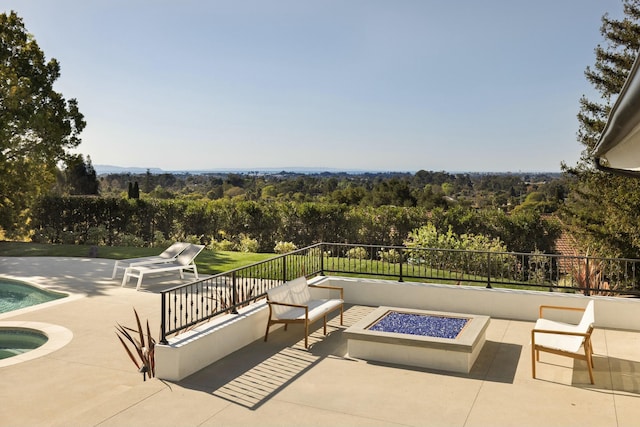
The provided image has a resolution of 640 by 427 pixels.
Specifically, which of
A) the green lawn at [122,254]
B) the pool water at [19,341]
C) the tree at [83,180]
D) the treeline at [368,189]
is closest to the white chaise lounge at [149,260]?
the green lawn at [122,254]

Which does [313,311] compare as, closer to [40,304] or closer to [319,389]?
[319,389]

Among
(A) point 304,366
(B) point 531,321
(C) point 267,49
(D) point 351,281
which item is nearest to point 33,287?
(D) point 351,281

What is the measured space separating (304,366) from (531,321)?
4.17 m

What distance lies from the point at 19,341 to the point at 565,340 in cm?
764

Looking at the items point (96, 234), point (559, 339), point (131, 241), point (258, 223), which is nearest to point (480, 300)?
point (559, 339)

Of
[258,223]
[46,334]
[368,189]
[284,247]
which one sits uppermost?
[368,189]

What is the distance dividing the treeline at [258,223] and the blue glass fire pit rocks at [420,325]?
10759 mm

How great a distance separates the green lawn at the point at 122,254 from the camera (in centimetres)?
1499

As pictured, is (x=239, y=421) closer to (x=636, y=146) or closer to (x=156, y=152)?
(x=636, y=146)

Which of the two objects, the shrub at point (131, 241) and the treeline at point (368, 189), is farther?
the treeline at point (368, 189)

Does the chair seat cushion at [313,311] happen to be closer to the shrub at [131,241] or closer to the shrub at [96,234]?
the shrub at [131,241]

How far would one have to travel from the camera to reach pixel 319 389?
5.73m

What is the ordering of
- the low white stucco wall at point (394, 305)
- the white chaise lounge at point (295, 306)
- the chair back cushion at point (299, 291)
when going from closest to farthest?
the low white stucco wall at point (394, 305), the white chaise lounge at point (295, 306), the chair back cushion at point (299, 291)

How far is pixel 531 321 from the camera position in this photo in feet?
28.2
